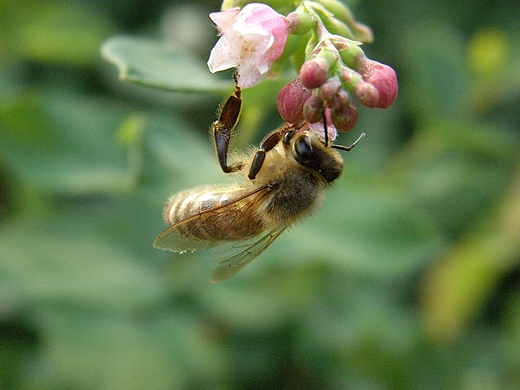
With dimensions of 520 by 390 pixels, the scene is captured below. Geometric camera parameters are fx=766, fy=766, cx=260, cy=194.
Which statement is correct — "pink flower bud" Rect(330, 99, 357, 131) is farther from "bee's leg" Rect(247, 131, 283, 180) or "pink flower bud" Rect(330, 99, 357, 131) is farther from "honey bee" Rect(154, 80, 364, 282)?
"bee's leg" Rect(247, 131, 283, 180)

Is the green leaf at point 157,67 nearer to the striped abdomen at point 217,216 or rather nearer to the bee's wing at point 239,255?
the striped abdomen at point 217,216

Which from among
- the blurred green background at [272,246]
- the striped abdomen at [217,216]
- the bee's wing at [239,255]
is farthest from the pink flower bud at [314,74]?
→ the blurred green background at [272,246]

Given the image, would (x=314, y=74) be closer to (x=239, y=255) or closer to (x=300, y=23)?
(x=300, y=23)

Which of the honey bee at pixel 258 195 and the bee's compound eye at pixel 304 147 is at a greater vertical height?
the bee's compound eye at pixel 304 147

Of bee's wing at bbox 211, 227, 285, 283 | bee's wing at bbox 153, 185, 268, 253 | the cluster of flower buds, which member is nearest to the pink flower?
the cluster of flower buds

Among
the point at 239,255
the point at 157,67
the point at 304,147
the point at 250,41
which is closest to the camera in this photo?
the point at 250,41

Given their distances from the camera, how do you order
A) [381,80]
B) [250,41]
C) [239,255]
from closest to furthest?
1. [381,80]
2. [250,41]
3. [239,255]

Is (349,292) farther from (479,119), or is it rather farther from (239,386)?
(479,119)

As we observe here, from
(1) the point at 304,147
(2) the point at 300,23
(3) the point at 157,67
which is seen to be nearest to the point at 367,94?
(2) the point at 300,23
